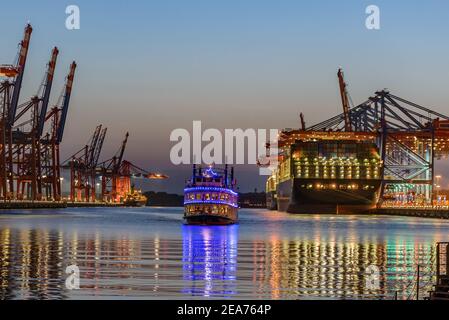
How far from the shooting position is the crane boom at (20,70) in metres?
182

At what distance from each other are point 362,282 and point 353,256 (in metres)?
17.5

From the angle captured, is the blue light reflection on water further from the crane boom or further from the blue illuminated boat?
the crane boom

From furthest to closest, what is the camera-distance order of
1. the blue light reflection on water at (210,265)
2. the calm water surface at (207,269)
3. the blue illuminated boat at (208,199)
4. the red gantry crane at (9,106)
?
1. the red gantry crane at (9,106)
2. the blue illuminated boat at (208,199)
3. the blue light reflection on water at (210,265)
4. the calm water surface at (207,269)

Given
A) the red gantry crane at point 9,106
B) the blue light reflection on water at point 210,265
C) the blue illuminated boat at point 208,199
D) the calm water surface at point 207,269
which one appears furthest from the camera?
the red gantry crane at point 9,106

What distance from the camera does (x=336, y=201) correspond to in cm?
19262

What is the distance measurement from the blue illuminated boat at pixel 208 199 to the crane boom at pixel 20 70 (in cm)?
8942

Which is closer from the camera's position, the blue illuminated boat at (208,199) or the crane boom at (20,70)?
the blue illuminated boat at (208,199)

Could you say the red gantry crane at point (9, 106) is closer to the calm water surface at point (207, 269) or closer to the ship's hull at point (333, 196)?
the ship's hull at point (333, 196)

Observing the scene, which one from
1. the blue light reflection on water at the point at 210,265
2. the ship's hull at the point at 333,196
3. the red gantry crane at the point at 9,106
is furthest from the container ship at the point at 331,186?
the blue light reflection on water at the point at 210,265

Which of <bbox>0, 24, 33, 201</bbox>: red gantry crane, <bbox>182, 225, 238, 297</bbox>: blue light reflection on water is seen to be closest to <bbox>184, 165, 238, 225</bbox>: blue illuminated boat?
<bbox>182, 225, 238, 297</bbox>: blue light reflection on water

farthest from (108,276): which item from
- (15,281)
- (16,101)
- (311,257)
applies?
(16,101)

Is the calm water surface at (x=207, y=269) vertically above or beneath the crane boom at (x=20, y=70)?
beneath

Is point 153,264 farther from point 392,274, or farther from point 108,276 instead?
point 392,274

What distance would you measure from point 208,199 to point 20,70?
9794 cm
